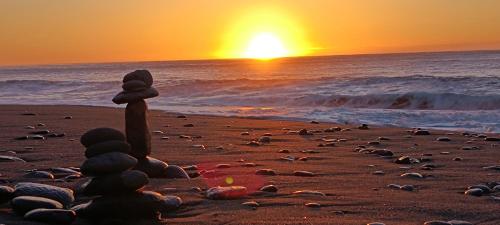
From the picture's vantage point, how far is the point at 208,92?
2656 centimetres

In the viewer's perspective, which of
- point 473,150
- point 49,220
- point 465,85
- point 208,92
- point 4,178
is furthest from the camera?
point 208,92

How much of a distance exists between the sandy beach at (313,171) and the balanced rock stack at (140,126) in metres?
0.13

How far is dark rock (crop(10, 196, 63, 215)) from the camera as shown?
3469mm

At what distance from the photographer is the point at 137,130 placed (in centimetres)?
493

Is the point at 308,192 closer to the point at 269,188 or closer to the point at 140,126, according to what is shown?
the point at 269,188

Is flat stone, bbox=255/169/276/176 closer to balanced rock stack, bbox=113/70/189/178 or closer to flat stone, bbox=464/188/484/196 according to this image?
balanced rock stack, bbox=113/70/189/178

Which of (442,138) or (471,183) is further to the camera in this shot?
(442,138)

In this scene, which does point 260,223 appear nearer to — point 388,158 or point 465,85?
point 388,158

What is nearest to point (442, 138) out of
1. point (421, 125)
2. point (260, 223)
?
point (421, 125)

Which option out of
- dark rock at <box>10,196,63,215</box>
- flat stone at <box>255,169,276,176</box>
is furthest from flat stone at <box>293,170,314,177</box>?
dark rock at <box>10,196,63,215</box>

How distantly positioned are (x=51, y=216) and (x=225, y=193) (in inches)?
48.1

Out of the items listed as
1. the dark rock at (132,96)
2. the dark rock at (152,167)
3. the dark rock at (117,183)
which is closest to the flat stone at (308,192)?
the dark rock at (152,167)

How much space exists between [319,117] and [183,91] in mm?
14316

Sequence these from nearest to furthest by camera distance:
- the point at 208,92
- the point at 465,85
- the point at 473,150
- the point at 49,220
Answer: the point at 49,220 < the point at 473,150 < the point at 465,85 < the point at 208,92
